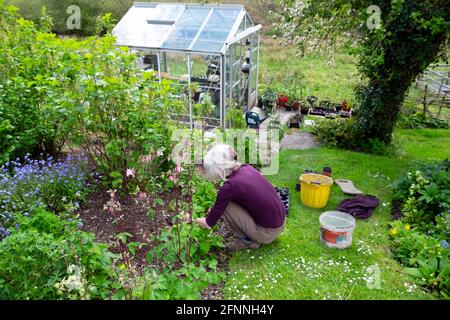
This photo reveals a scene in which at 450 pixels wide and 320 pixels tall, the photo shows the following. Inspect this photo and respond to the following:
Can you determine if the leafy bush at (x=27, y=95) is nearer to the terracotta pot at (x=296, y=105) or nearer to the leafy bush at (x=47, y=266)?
the leafy bush at (x=47, y=266)

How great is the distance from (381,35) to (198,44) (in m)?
3.81

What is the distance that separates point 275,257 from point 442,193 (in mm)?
2248

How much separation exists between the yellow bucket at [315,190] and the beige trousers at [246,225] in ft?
4.17

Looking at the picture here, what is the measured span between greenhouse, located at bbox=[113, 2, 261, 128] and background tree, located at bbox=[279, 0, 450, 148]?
1716mm

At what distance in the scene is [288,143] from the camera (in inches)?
313

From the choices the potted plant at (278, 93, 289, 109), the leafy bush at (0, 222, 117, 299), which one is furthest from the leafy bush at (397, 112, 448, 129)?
the leafy bush at (0, 222, 117, 299)

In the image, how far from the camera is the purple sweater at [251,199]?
3.47 meters

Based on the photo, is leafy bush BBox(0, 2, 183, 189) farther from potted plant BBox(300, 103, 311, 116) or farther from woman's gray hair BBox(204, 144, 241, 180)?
potted plant BBox(300, 103, 311, 116)

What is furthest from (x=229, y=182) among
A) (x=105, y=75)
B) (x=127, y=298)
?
(x=105, y=75)

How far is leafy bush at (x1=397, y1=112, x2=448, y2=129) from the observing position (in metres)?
9.81

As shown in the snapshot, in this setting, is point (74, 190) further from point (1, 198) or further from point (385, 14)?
point (385, 14)

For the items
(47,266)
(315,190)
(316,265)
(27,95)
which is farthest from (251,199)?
(27,95)

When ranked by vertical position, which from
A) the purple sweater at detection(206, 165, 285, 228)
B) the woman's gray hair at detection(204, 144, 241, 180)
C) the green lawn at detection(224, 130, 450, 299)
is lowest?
the green lawn at detection(224, 130, 450, 299)

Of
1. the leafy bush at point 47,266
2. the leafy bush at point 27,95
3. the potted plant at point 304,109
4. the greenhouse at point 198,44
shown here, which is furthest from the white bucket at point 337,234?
the potted plant at point 304,109
